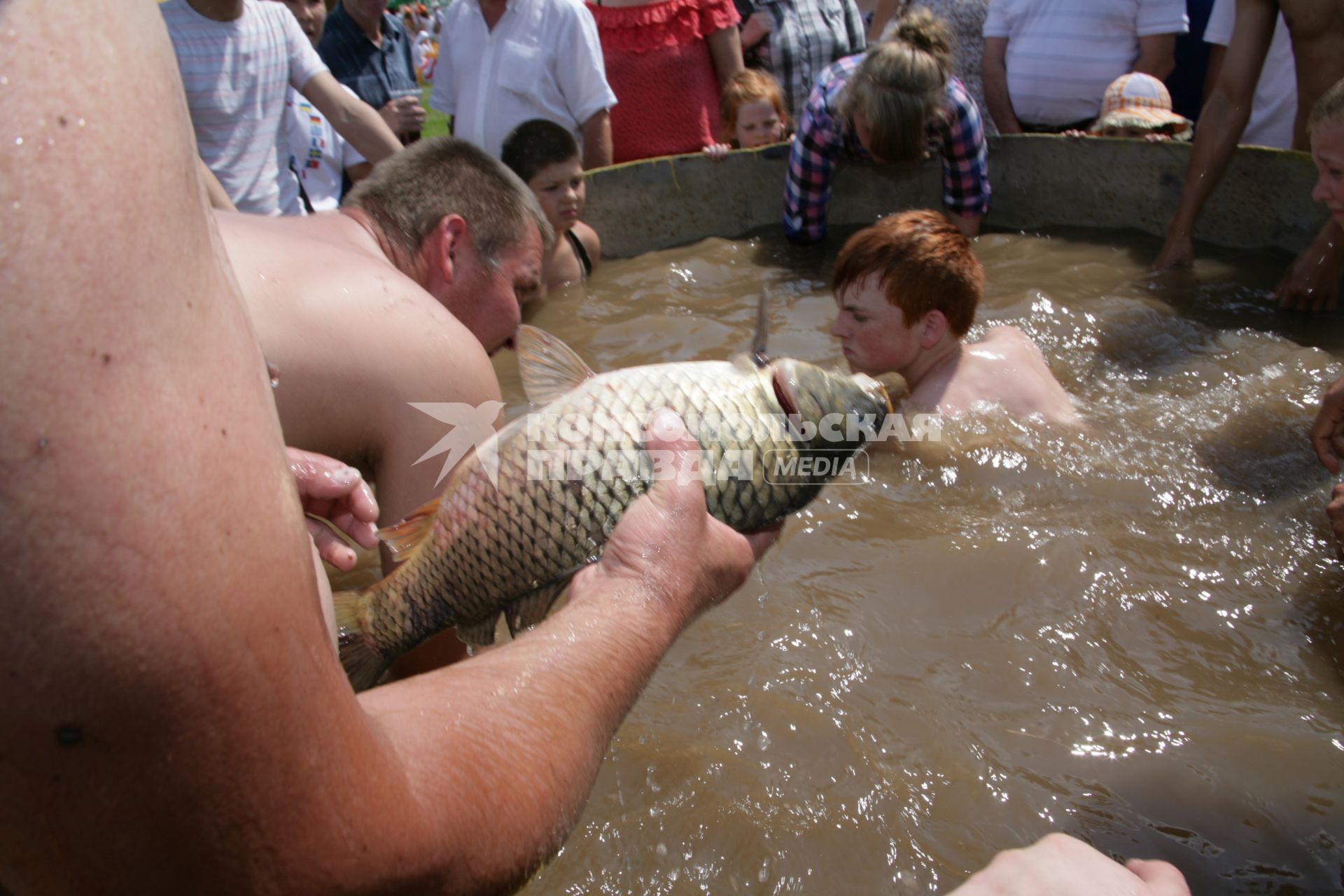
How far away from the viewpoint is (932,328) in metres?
4.38

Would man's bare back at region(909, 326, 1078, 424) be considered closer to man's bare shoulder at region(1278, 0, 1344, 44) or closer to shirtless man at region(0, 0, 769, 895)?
man's bare shoulder at region(1278, 0, 1344, 44)

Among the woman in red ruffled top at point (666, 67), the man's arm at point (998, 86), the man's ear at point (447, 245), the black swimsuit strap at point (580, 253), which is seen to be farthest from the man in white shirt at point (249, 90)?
the man's arm at point (998, 86)

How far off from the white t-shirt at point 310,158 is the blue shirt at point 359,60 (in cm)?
47

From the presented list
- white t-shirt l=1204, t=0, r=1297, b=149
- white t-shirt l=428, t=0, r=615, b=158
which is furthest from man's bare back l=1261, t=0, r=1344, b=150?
white t-shirt l=428, t=0, r=615, b=158

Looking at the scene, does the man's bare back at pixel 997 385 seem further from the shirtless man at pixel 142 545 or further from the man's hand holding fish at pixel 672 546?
the shirtless man at pixel 142 545

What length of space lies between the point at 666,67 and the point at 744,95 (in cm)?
59

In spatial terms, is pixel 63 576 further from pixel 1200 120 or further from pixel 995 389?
pixel 1200 120

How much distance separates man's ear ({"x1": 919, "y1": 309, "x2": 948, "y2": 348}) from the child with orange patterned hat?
2.76 meters

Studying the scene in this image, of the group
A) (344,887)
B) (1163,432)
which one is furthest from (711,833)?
(1163,432)

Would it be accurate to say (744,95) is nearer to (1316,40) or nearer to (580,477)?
(1316,40)

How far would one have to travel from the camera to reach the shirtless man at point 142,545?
74 cm

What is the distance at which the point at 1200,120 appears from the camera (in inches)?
217

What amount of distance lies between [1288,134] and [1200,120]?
38.8 inches

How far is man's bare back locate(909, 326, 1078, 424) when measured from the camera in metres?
4.31
